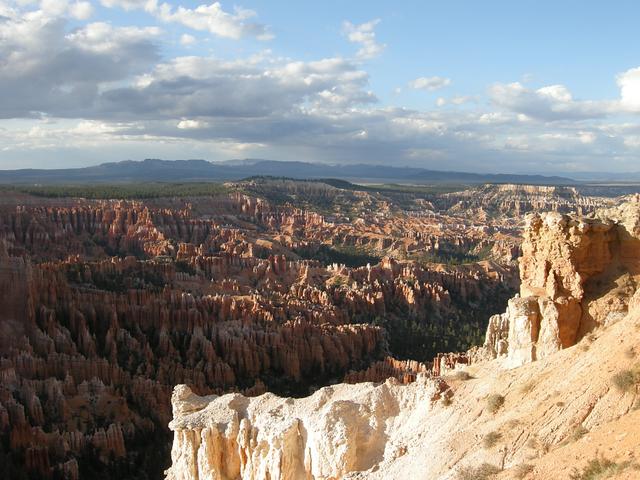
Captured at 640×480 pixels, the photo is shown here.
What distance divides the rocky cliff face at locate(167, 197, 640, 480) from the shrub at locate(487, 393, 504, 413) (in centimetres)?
2

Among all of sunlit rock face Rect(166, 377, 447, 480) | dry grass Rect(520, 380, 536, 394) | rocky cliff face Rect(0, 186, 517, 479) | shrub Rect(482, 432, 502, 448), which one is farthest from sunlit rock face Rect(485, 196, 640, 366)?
rocky cliff face Rect(0, 186, 517, 479)

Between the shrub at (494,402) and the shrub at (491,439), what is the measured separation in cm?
86

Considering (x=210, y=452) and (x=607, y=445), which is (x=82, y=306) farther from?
(x=607, y=445)

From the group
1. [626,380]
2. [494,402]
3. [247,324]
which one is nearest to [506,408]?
[494,402]

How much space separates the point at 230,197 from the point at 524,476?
337 ft

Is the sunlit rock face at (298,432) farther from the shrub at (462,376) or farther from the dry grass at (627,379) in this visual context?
the dry grass at (627,379)

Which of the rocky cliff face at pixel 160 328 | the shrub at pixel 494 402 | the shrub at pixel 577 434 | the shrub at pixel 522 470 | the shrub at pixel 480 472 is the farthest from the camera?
the rocky cliff face at pixel 160 328

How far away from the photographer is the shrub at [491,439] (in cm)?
1091

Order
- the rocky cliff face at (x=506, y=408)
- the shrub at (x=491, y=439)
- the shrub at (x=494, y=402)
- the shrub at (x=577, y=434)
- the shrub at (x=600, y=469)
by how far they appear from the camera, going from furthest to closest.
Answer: the shrub at (x=494, y=402), the shrub at (x=491, y=439), the rocky cliff face at (x=506, y=408), the shrub at (x=577, y=434), the shrub at (x=600, y=469)

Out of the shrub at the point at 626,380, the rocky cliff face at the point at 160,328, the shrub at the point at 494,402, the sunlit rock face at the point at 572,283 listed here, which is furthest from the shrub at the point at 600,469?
the rocky cliff face at the point at 160,328

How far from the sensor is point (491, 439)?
36.0 feet

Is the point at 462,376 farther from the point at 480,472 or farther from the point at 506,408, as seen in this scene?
the point at 480,472

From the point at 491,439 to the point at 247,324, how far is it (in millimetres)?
29400

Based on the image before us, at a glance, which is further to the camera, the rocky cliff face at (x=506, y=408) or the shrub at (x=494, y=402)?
the shrub at (x=494, y=402)
